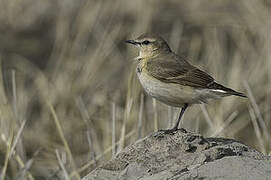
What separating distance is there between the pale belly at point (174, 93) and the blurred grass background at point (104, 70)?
0.71 metres

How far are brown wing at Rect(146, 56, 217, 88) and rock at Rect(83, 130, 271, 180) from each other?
44.0 inches

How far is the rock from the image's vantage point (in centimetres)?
404

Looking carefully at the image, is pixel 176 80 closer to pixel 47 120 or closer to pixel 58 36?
pixel 47 120

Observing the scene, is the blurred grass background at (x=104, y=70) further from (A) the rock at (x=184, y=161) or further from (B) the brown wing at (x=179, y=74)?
(A) the rock at (x=184, y=161)

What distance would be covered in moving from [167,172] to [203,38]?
319 inches

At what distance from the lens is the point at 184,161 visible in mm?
4414

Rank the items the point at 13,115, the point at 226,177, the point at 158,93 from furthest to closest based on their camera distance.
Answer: the point at 13,115
the point at 158,93
the point at 226,177

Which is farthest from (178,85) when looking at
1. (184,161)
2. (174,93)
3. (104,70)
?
(104,70)

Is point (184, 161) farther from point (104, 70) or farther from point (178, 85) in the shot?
point (104, 70)

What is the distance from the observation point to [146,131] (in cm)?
759

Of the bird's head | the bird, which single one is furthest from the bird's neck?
the bird

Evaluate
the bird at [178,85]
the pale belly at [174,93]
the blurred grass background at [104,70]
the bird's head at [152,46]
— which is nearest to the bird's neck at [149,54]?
the bird's head at [152,46]

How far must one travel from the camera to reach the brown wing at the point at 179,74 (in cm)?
602

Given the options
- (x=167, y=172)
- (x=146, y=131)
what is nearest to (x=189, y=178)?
(x=167, y=172)
